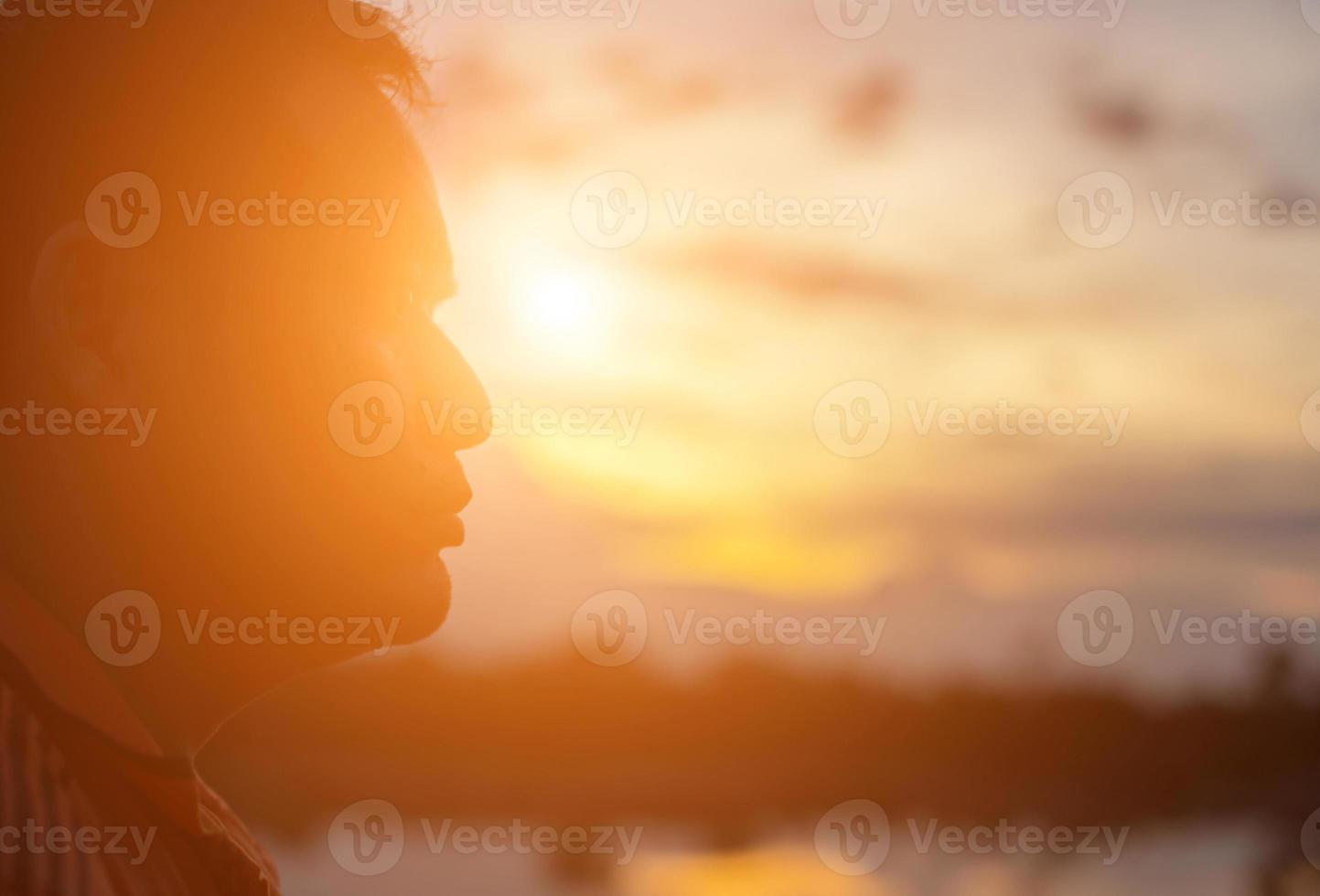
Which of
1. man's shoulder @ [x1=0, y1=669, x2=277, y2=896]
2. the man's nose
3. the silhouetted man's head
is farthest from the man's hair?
man's shoulder @ [x1=0, y1=669, x2=277, y2=896]

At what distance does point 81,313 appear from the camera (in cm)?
187

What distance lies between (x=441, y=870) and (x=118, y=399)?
60.7 feet

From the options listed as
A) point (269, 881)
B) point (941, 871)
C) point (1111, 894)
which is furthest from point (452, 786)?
point (269, 881)

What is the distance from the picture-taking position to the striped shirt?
154 centimetres

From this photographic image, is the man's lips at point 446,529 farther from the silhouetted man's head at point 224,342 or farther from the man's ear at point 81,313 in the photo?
the man's ear at point 81,313

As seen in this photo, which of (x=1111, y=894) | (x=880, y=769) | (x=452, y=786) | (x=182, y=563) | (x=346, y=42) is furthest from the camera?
(x=880, y=769)

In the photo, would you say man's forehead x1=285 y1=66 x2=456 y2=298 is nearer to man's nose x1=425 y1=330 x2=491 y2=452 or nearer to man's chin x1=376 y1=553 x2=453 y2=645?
man's nose x1=425 y1=330 x2=491 y2=452

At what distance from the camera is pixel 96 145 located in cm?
199

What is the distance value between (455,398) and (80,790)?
115 centimetres

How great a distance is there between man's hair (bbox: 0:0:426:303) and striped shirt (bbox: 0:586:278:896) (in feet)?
2.13

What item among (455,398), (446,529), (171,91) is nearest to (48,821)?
(446,529)

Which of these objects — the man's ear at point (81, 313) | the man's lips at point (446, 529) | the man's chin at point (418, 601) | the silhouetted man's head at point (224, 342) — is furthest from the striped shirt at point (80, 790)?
the man's lips at point (446, 529)

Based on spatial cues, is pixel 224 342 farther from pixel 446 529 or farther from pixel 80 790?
pixel 80 790

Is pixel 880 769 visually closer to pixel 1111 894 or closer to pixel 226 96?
pixel 1111 894
